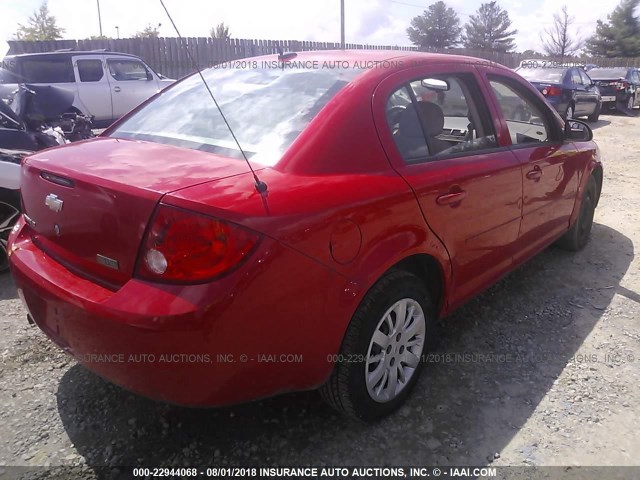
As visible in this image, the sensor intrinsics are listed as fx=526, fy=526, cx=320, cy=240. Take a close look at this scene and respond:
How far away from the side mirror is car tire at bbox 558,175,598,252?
1.80 feet

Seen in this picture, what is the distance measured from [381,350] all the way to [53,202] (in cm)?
150

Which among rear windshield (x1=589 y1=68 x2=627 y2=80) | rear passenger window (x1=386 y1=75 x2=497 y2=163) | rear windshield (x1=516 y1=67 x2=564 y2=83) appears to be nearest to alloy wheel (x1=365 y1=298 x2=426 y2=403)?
rear passenger window (x1=386 y1=75 x2=497 y2=163)

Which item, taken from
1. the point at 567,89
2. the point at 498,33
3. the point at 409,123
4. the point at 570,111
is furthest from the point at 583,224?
the point at 498,33

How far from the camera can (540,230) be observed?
3.56 metres

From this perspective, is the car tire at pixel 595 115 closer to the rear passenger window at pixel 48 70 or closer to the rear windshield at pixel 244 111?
the rear passenger window at pixel 48 70

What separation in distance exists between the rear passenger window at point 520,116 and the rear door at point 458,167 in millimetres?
255

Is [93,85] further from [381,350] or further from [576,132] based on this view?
[381,350]

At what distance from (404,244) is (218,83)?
4.57ft

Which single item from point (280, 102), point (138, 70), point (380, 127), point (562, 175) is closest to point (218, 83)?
point (280, 102)

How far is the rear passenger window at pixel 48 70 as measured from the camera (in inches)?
394

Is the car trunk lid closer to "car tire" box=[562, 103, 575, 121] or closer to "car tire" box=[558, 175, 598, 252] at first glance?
"car tire" box=[558, 175, 598, 252]

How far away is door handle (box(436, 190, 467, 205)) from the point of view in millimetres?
2462

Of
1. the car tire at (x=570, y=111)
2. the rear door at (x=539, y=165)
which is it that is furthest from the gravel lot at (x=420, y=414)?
the car tire at (x=570, y=111)

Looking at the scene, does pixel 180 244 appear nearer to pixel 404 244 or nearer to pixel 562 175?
pixel 404 244
